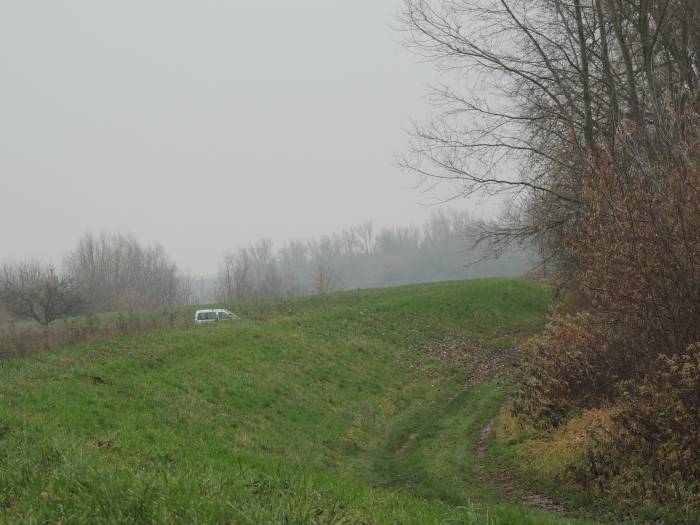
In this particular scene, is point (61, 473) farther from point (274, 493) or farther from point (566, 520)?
point (566, 520)

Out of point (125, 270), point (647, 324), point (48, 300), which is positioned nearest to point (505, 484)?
point (647, 324)

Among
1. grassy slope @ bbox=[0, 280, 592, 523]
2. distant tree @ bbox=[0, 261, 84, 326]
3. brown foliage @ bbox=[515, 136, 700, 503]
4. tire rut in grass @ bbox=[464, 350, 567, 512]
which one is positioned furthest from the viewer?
distant tree @ bbox=[0, 261, 84, 326]

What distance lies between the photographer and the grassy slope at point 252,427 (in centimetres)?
599

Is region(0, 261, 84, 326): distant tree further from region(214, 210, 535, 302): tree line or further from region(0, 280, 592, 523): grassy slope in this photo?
region(214, 210, 535, 302): tree line

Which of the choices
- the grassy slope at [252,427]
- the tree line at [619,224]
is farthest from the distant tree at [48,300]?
the tree line at [619,224]

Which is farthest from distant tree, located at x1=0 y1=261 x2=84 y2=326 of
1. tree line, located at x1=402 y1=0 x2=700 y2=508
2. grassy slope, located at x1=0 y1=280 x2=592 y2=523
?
tree line, located at x1=402 y1=0 x2=700 y2=508

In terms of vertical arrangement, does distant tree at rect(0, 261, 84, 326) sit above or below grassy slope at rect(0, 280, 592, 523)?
above

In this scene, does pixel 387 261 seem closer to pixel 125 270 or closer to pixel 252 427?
→ pixel 125 270

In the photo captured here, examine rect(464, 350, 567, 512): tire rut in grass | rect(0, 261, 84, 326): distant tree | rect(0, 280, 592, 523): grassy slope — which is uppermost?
rect(0, 261, 84, 326): distant tree

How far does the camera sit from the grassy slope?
19.7 ft

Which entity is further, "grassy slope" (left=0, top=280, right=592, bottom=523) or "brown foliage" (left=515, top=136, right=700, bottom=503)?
"brown foliage" (left=515, top=136, right=700, bottom=503)

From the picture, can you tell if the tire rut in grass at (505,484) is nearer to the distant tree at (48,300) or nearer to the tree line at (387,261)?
the distant tree at (48,300)

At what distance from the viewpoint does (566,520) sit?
7.96 metres

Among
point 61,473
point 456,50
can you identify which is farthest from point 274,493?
point 456,50
